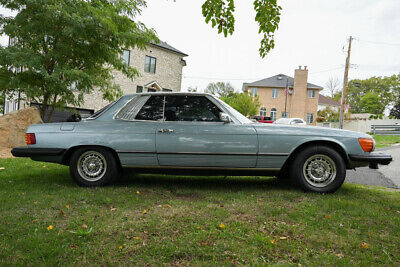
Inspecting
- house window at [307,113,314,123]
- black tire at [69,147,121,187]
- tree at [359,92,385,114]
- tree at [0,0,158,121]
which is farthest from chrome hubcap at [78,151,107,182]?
tree at [359,92,385,114]

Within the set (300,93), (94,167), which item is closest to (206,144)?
(94,167)

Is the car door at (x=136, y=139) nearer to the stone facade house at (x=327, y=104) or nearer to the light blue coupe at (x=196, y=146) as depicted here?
the light blue coupe at (x=196, y=146)

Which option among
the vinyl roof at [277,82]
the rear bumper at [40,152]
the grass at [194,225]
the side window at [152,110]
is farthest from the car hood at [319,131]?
the vinyl roof at [277,82]

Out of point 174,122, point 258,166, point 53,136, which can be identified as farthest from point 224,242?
point 53,136

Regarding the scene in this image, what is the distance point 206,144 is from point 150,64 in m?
23.4

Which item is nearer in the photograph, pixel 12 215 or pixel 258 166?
pixel 12 215

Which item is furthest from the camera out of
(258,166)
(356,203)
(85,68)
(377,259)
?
(85,68)

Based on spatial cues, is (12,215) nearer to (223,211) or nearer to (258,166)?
(223,211)

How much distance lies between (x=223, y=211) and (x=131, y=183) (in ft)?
7.00

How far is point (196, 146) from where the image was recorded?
13.5 feet

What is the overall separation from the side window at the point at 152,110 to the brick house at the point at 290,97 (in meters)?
38.1

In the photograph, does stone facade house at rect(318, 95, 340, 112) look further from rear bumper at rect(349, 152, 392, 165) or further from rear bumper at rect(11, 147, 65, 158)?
rear bumper at rect(11, 147, 65, 158)

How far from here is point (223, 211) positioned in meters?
3.24

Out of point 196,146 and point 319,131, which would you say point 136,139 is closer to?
point 196,146
